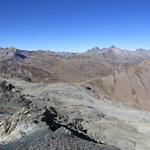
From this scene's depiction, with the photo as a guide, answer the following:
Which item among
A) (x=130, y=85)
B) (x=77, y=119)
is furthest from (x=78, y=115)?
(x=130, y=85)

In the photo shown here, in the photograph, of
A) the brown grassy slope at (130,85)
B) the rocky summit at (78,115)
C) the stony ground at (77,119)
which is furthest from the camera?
the brown grassy slope at (130,85)

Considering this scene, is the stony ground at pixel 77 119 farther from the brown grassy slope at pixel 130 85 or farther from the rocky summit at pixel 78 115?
the brown grassy slope at pixel 130 85

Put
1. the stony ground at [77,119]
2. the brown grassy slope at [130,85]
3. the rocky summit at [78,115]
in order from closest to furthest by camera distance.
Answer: the rocky summit at [78,115] → the stony ground at [77,119] → the brown grassy slope at [130,85]

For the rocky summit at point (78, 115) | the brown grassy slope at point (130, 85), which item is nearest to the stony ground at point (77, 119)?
the rocky summit at point (78, 115)

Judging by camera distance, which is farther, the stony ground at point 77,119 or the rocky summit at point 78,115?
the stony ground at point 77,119

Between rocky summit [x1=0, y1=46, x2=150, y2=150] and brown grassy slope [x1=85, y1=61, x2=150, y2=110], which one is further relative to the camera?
brown grassy slope [x1=85, y1=61, x2=150, y2=110]

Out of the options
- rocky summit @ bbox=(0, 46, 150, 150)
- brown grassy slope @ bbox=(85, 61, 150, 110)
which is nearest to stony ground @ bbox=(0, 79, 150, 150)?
rocky summit @ bbox=(0, 46, 150, 150)

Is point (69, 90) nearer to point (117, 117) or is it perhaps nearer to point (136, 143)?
point (117, 117)

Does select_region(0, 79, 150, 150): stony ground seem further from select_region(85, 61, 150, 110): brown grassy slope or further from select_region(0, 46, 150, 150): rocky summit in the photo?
select_region(85, 61, 150, 110): brown grassy slope

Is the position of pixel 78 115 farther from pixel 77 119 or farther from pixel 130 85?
pixel 130 85

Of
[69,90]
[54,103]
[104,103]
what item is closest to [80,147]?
[54,103]

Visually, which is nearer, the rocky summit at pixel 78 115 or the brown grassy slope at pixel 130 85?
the rocky summit at pixel 78 115
